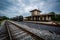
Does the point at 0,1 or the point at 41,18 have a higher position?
the point at 0,1

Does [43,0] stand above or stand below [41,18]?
above

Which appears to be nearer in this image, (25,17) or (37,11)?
(37,11)

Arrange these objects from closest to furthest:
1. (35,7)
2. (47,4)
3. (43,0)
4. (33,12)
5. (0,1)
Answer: (0,1) < (43,0) < (47,4) < (33,12) < (35,7)

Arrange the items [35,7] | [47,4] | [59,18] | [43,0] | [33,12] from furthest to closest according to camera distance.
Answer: [35,7] → [33,12] → [47,4] → [43,0] → [59,18]

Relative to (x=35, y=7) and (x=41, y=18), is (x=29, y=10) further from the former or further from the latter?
(x=41, y=18)

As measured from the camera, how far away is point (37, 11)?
33656 mm

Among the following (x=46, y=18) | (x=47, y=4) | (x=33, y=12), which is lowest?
(x=46, y=18)

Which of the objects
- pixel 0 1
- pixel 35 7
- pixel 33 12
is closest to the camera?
pixel 0 1

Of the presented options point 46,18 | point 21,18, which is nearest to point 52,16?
point 46,18

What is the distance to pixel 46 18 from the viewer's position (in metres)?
25.9

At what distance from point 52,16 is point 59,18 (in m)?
3.57

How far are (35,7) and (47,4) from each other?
1042 centimetres

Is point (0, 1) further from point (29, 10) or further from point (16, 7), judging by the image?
point (29, 10)

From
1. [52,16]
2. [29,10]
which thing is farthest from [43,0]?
[29,10]
